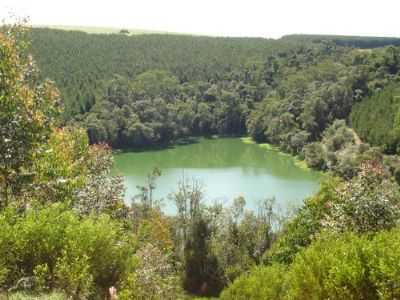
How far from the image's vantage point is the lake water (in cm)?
4538

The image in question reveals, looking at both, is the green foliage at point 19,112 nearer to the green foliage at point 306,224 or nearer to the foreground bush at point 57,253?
the foreground bush at point 57,253

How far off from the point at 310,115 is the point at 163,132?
790 inches

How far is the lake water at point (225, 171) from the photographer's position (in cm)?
4538

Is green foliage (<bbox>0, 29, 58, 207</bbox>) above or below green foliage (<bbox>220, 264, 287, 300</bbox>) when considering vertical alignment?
above

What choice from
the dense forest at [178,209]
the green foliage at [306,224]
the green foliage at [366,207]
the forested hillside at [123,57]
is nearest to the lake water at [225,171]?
the dense forest at [178,209]

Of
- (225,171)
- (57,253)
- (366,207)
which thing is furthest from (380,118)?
(57,253)

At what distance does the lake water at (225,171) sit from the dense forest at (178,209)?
9.95 ft

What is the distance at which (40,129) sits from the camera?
11.1m

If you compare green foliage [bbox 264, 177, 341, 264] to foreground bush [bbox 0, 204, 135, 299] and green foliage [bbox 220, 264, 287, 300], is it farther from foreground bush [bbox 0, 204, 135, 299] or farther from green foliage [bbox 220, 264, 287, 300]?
foreground bush [bbox 0, 204, 135, 299]

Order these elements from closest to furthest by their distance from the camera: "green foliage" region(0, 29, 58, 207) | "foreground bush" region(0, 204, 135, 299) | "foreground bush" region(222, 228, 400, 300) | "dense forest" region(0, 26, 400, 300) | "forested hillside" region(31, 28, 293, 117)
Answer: "foreground bush" region(222, 228, 400, 300) < "foreground bush" region(0, 204, 135, 299) < "dense forest" region(0, 26, 400, 300) < "green foliage" region(0, 29, 58, 207) < "forested hillside" region(31, 28, 293, 117)

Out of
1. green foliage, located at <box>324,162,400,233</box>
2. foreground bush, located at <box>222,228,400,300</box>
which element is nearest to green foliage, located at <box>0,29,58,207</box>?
foreground bush, located at <box>222,228,400,300</box>

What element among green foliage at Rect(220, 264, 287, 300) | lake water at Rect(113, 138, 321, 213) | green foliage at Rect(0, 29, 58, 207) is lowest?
lake water at Rect(113, 138, 321, 213)

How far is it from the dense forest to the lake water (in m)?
3.03

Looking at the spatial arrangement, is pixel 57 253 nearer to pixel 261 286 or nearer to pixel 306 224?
pixel 261 286
